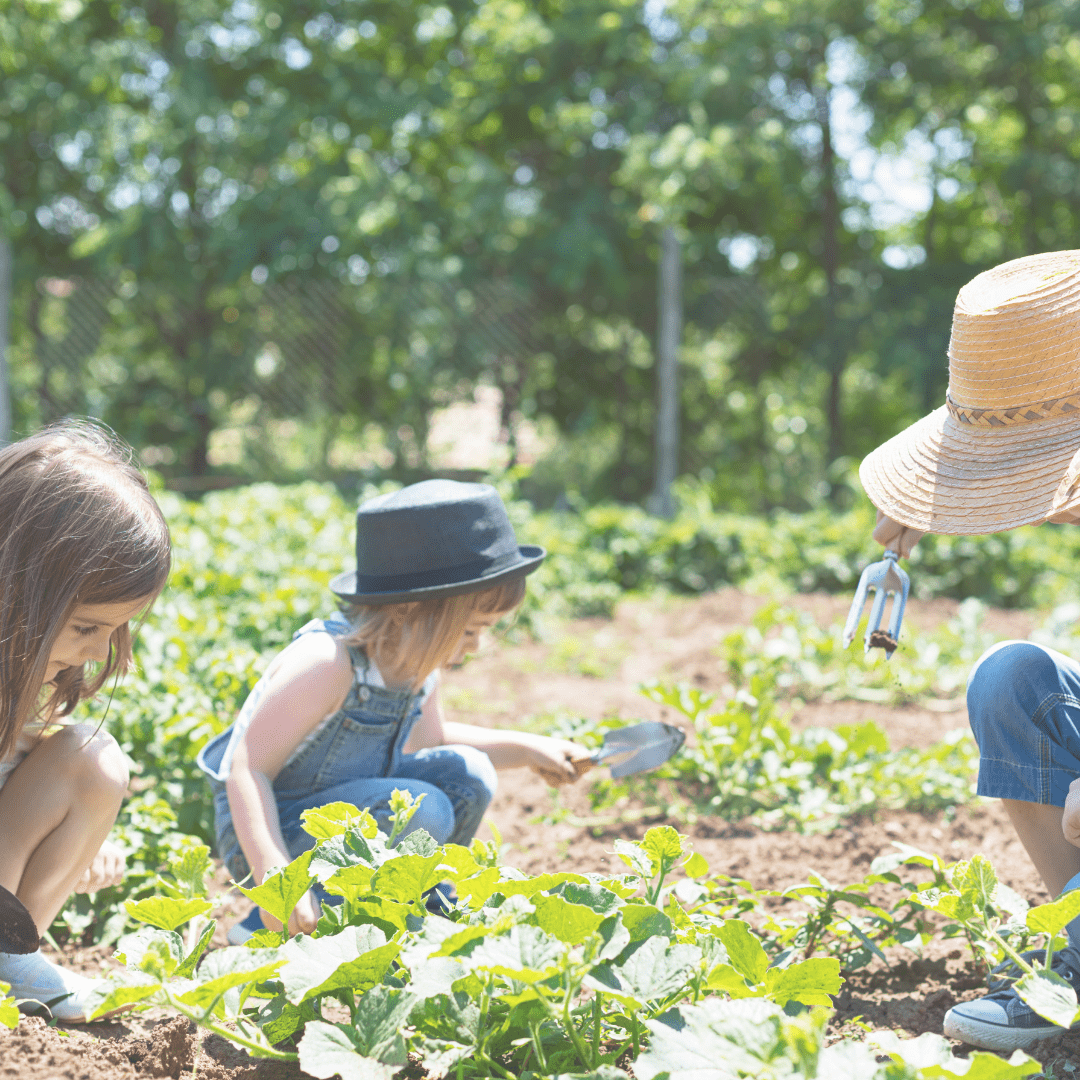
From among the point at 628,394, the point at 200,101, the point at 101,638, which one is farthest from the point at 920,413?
the point at 101,638

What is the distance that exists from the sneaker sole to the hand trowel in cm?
75

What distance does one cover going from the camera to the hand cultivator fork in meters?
1.82

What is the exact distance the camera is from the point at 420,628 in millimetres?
2027

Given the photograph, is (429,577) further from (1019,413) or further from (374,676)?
(1019,413)

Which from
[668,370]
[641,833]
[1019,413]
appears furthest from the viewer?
[668,370]

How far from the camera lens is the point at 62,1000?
163 cm

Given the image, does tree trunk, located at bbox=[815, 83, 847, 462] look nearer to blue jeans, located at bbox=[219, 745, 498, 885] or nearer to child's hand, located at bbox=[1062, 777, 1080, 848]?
blue jeans, located at bbox=[219, 745, 498, 885]

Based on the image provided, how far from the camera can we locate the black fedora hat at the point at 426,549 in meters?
1.97

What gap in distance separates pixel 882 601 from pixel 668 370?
722cm

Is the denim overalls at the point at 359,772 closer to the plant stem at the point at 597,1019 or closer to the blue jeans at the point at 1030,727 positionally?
the plant stem at the point at 597,1019

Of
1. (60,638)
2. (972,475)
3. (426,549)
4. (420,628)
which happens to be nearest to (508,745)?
(420,628)

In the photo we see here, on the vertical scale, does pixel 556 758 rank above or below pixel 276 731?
below

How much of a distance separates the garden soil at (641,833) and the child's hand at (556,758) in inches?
7.1

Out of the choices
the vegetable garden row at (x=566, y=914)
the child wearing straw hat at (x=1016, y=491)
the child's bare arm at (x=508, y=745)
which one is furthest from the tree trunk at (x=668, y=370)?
the child wearing straw hat at (x=1016, y=491)
